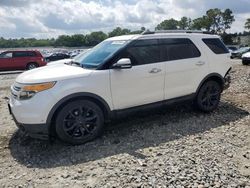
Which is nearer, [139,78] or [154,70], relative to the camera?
[139,78]

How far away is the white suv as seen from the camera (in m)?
4.80

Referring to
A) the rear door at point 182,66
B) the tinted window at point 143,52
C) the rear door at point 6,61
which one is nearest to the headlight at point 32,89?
the tinted window at point 143,52

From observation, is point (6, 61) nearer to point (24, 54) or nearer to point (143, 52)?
point (24, 54)

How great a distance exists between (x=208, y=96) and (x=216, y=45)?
46.3 inches

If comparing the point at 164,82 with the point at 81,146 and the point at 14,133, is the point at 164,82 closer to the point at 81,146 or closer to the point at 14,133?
the point at 81,146

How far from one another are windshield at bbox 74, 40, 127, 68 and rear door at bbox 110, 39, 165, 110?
21 centimetres

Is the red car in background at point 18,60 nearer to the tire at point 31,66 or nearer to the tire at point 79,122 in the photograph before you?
the tire at point 31,66

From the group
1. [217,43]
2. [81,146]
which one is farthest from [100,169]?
[217,43]

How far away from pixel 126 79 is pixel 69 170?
193cm

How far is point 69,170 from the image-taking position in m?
4.25

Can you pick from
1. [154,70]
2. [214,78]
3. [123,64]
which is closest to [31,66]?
[214,78]

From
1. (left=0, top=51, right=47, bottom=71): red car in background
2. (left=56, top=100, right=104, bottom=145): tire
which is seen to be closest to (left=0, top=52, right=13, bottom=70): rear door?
(left=0, top=51, right=47, bottom=71): red car in background

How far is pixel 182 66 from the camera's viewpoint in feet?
20.1

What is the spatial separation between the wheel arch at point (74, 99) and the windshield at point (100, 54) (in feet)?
1.94
